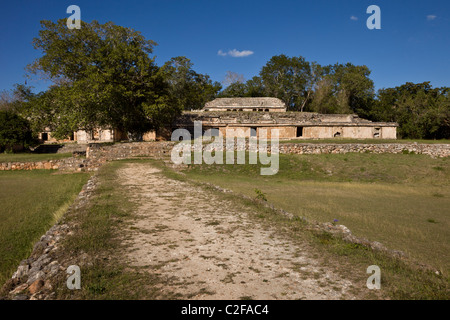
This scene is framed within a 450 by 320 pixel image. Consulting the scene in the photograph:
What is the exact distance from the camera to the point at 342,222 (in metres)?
7.10

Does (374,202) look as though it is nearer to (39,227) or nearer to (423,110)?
(39,227)

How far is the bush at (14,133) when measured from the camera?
26078 millimetres

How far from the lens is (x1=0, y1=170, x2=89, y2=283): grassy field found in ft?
17.3

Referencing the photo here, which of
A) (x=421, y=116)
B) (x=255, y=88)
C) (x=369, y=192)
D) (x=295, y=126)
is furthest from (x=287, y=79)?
(x=369, y=192)

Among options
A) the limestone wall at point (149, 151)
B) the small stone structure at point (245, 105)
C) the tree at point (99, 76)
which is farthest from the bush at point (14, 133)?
the small stone structure at point (245, 105)

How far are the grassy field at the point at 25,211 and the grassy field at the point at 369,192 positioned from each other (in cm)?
558

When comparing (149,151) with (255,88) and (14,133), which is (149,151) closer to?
(14,133)

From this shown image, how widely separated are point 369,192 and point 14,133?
97.9ft

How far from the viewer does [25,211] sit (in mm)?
8234

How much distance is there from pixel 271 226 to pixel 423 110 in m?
40.1

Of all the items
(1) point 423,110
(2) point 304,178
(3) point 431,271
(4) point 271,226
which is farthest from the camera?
(1) point 423,110

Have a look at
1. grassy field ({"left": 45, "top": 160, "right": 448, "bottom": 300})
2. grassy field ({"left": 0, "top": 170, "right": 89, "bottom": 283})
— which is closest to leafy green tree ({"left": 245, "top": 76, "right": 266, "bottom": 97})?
grassy field ({"left": 0, "top": 170, "right": 89, "bottom": 283})

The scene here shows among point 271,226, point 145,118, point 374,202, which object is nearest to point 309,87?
point 145,118

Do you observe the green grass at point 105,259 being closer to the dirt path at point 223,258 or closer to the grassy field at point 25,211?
the dirt path at point 223,258
